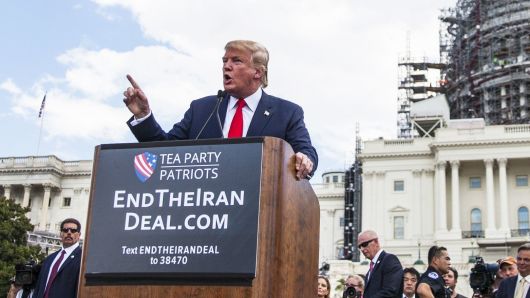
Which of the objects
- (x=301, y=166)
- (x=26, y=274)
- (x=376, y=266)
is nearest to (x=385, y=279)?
(x=376, y=266)

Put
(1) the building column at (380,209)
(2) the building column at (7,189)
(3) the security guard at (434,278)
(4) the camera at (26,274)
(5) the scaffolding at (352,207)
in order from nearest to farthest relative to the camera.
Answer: (3) the security guard at (434,278)
(4) the camera at (26,274)
(1) the building column at (380,209)
(5) the scaffolding at (352,207)
(2) the building column at (7,189)

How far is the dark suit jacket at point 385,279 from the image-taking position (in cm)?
767

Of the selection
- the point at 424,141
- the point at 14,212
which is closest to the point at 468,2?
the point at 424,141

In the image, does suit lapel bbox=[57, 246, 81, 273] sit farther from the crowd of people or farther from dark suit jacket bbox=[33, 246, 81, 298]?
the crowd of people

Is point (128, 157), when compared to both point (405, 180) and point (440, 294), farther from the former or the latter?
point (405, 180)

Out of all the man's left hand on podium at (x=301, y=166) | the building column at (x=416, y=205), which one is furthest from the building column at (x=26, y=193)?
the man's left hand on podium at (x=301, y=166)

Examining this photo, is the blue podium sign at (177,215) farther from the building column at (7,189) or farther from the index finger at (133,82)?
the building column at (7,189)

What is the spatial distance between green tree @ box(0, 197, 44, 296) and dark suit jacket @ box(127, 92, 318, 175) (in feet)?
121

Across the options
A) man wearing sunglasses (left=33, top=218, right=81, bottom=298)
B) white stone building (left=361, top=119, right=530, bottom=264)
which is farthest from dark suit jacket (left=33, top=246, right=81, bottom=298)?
white stone building (left=361, top=119, right=530, bottom=264)

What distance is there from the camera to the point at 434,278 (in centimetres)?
853

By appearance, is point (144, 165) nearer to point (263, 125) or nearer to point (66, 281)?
point (263, 125)

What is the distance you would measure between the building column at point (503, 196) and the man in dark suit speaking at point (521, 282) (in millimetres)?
58526

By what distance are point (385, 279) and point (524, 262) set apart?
1419mm

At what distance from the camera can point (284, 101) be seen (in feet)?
13.7
